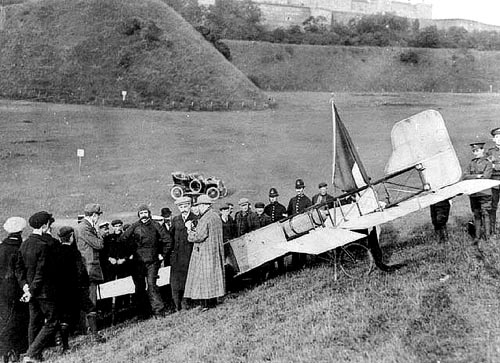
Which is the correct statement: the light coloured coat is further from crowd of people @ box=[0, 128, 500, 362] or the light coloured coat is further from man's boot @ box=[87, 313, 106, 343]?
man's boot @ box=[87, 313, 106, 343]

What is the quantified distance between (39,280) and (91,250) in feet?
3.76

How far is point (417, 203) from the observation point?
7.91 meters

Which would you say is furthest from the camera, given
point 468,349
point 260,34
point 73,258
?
point 260,34

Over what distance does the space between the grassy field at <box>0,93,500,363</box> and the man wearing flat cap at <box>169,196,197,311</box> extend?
373 millimetres

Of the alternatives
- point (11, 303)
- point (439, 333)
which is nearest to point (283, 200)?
point (11, 303)

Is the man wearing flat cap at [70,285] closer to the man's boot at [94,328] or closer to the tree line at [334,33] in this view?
the man's boot at [94,328]

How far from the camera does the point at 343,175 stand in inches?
324

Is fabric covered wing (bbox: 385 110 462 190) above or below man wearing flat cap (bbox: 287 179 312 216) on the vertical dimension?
above

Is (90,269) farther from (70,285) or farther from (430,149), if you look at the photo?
(430,149)

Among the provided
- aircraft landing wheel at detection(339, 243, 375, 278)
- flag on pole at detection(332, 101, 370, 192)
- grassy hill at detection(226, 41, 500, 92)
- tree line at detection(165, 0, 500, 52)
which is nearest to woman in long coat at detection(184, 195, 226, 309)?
aircraft landing wheel at detection(339, 243, 375, 278)

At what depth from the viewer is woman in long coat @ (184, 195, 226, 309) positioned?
23.7 ft

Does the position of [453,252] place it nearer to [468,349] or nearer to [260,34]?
[468,349]

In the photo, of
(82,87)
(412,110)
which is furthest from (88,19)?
(412,110)

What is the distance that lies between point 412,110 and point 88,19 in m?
23.7
